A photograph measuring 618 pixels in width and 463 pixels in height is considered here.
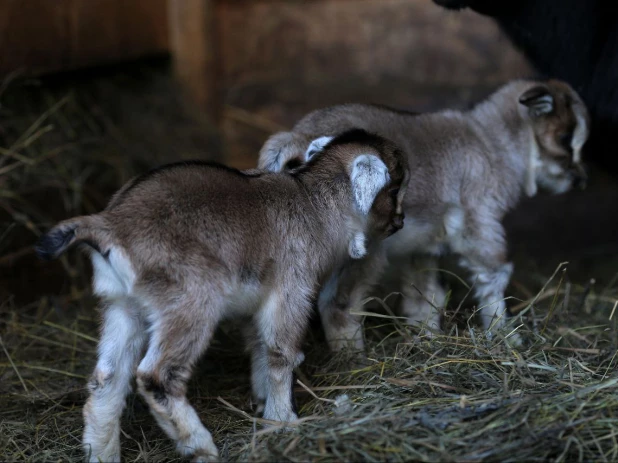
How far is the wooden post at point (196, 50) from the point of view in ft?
26.9

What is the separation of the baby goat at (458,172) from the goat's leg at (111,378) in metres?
1.32

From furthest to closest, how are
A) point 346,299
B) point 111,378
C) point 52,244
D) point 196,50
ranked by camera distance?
point 196,50, point 346,299, point 111,378, point 52,244

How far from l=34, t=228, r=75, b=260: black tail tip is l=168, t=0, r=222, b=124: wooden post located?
4.80 m

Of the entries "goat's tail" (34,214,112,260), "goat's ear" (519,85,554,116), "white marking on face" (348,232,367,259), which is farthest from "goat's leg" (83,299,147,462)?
"goat's ear" (519,85,554,116)

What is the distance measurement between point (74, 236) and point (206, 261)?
1.91ft

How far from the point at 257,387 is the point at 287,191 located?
1071 mm

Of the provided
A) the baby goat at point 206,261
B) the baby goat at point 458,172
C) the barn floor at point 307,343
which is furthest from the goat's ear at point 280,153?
the barn floor at point 307,343

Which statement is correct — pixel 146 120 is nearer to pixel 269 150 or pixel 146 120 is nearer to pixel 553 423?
pixel 269 150

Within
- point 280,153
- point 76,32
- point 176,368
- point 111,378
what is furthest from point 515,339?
point 76,32

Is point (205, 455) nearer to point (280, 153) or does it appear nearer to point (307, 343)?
point (307, 343)

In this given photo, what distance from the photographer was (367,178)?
457 centimetres

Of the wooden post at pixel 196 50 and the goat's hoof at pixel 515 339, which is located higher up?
the wooden post at pixel 196 50

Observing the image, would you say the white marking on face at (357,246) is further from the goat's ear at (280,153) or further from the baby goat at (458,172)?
the goat's ear at (280,153)

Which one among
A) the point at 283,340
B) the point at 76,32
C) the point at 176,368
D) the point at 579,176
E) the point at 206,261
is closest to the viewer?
the point at 176,368
